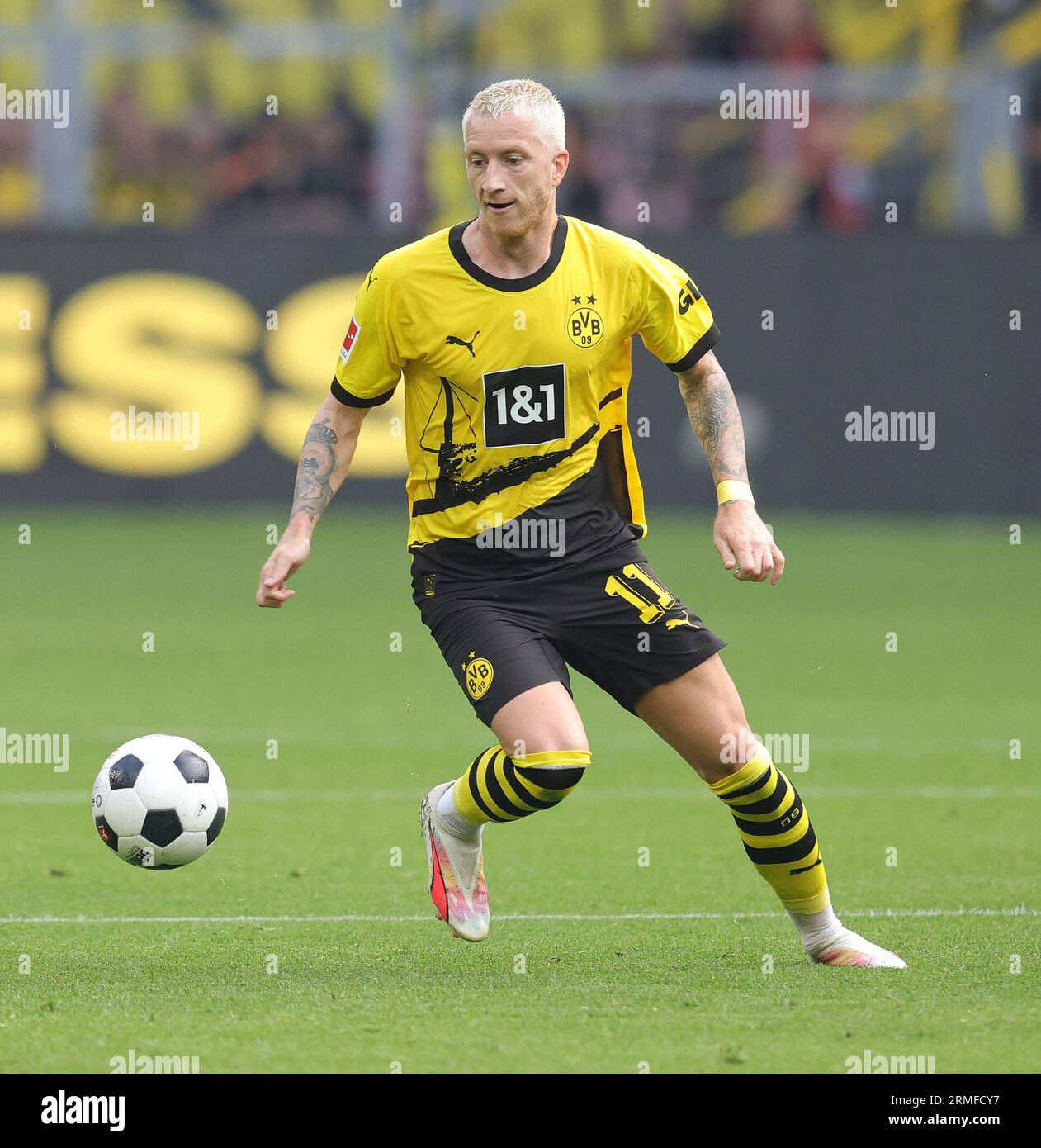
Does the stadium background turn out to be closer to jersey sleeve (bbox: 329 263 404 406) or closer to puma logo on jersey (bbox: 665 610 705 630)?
puma logo on jersey (bbox: 665 610 705 630)

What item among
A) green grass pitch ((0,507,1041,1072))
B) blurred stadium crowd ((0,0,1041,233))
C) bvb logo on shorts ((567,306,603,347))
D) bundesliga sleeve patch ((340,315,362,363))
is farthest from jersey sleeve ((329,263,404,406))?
blurred stadium crowd ((0,0,1041,233))

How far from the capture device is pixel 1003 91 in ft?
58.9

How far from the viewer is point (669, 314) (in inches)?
Answer: 221

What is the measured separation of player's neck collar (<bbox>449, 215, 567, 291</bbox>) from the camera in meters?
5.47

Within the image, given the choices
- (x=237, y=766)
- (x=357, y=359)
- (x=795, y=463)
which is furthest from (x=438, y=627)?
(x=795, y=463)

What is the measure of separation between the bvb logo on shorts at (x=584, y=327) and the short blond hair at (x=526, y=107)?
0.44 meters

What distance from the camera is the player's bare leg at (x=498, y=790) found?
206 inches

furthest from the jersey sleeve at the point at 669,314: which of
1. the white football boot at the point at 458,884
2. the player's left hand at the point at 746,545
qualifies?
the white football boot at the point at 458,884

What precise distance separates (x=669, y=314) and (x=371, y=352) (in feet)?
2.76

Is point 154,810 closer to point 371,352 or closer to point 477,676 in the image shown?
point 477,676

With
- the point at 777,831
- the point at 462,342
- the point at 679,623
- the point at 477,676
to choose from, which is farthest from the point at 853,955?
the point at 462,342

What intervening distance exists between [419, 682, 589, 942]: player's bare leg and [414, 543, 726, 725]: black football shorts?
8 centimetres

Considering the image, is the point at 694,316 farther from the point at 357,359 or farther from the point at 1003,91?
the point at 1003,91

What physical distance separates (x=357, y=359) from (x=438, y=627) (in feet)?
2.56
